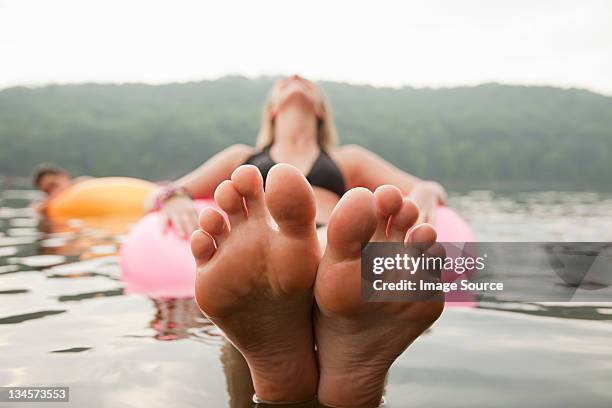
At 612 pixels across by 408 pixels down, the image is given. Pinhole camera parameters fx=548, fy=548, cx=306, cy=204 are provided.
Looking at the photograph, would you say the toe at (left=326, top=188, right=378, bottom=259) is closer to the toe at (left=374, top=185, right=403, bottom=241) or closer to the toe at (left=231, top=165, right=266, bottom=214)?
the toe at (left=374, top=185, right=403, bottom=241)

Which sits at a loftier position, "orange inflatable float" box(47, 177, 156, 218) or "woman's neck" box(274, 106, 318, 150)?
"woman's neck" box(274, 106, 318, 150)

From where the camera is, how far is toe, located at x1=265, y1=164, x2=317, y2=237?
1.01 meters

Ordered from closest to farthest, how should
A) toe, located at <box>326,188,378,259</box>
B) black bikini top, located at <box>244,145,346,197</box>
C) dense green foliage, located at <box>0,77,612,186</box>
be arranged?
toe, located at <box>326,188,378,259</box>, black bikini top, located at <box>244,145,346,197</box>, dense green foliage, located at <box>0,77,612,186</box>

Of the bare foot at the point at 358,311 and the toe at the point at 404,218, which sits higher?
the toe at the point at 404,218

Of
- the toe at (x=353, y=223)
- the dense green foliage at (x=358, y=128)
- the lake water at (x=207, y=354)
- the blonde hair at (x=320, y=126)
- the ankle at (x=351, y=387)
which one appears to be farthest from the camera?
the dense green foliage at (x=358, y=128)

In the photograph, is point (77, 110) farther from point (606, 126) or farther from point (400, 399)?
point (400, 399)

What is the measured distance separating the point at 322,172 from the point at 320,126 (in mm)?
498

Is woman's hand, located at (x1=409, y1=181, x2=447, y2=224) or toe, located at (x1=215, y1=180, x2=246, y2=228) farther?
woman's hand, located at (x1=409, y1=181, x2=447, y2=224)

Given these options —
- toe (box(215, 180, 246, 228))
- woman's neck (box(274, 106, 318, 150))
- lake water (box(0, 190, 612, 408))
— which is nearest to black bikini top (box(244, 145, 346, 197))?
woman's neck (box(274, 106, 318, 150))

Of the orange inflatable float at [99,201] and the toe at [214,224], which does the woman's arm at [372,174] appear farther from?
A: the orange inflatable float at [99,201]

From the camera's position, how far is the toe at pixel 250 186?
3.53ft

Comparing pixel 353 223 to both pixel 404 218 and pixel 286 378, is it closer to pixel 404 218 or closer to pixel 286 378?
pixel 404 218

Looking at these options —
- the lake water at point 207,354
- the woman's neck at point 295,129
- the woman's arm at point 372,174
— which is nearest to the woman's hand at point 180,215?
the lake water at point 207,354

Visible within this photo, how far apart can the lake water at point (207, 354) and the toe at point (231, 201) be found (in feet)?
1.36
